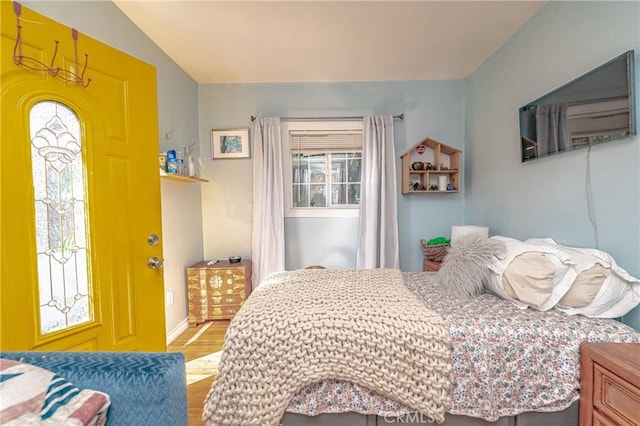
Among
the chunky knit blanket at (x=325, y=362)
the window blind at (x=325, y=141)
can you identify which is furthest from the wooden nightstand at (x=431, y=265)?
the window blind at (x=325, y=141)

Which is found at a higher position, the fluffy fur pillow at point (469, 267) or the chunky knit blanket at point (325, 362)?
the fluffy fur pillow at point (469, 267)

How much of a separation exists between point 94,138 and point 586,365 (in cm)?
254

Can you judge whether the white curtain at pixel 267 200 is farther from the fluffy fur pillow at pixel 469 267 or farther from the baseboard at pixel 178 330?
the fluffy fur pillow at pixel 469 267

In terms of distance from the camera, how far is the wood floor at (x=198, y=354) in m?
1.49

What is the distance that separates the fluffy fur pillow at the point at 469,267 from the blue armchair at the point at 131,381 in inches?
56.6

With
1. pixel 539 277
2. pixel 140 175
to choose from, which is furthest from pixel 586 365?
pixel 140 175

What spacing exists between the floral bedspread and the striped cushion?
732 mm

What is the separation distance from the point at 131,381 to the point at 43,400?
0.18 meters

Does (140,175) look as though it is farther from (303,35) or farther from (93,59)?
(303,35)

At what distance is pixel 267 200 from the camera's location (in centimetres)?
258

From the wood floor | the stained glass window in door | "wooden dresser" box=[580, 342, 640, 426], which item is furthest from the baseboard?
"wooden dresser" box=[580, 342, 640, 426]

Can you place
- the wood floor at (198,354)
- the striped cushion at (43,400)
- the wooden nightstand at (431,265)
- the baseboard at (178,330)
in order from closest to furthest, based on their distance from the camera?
the striped cushion at (43,400) < the wood floor at (198,354) < the baseboard at (178,330) < the wooden nightstand at (431,265)

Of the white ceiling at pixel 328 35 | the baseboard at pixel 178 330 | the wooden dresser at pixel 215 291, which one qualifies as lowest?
the baseboard at pixel 178 330

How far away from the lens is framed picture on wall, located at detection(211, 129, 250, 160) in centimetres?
267
